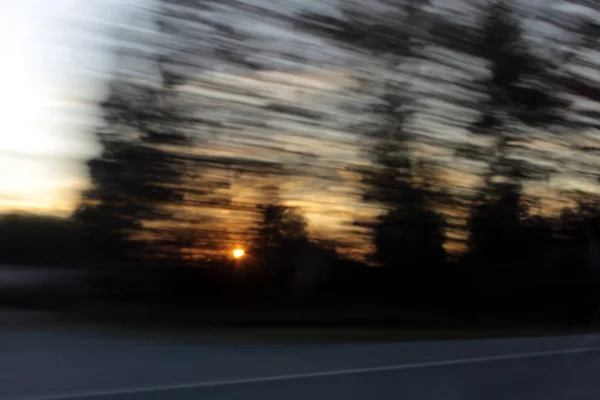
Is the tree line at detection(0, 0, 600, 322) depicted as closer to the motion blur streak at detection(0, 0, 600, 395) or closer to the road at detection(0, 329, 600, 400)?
the motion blur streak at detection(0, 0, 600, 395)

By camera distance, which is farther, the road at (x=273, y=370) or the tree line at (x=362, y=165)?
the tree line at (x=362, y=165)

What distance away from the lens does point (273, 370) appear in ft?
20.6

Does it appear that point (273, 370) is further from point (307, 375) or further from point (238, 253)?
point (238, 253)

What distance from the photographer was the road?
563 centimetres

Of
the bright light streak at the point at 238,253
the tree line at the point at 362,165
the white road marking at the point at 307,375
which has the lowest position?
the white road marking at the point at 307,375

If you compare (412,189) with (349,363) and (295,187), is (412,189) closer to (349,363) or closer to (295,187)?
(295,187)

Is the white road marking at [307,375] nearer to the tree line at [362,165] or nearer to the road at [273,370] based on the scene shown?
the road at [273,370]

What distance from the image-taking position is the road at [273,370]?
18.5 ft

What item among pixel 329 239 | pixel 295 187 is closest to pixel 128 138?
pixel 295 187

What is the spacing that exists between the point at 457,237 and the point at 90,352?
296 inches

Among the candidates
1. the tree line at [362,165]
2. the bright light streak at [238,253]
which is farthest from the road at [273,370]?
the bright light streak at [238,253]

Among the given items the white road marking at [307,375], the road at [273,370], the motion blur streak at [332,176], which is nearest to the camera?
the white road marking at [307,375]

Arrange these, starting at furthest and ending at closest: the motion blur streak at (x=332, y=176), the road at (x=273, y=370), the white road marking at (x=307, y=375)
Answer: the motion blur streak at (x=332, y=176) → the road at (x=273, y=370) → the white road marking at (x=307, y=375)

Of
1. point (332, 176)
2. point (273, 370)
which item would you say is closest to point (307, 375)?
point (273, 370)
